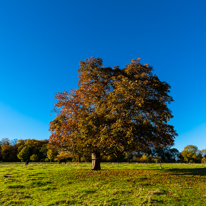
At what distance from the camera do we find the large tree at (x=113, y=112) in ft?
54.2

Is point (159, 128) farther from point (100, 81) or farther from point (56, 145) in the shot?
point (56, 145)

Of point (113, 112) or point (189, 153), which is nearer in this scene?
point (113, 112)

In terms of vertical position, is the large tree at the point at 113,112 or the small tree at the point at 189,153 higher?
the large tree at the point at 113,112

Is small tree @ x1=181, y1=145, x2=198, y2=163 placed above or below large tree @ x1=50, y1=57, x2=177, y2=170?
below

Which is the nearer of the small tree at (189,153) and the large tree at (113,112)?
the large tree at (113,112)

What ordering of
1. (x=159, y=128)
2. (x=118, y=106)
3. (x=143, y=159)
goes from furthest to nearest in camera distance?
(x=143, y=159)
(x=159, y=128)
(x=118, y=106)

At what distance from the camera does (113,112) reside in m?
16.6

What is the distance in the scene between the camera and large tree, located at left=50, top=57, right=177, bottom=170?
650 inches

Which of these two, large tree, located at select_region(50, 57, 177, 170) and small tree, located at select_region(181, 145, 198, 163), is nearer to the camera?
large tree, located at select_region(50, 57, 177, 170)

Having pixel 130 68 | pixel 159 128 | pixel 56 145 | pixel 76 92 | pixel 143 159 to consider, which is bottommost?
pixel 143 159

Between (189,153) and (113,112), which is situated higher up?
(113,112)

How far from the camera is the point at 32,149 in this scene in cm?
7594

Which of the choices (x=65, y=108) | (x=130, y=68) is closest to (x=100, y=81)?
(x=130, y=68)

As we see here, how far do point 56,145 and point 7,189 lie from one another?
1080cm
